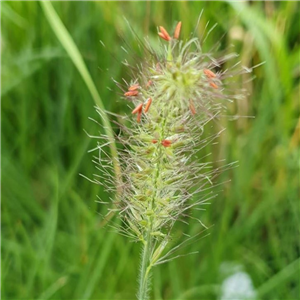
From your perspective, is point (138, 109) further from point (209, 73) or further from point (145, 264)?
point (145, 264)

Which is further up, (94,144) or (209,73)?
(209,73)

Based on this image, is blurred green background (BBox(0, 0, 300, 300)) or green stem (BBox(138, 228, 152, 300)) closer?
green stem (BBox(138, 228, 152, 300))

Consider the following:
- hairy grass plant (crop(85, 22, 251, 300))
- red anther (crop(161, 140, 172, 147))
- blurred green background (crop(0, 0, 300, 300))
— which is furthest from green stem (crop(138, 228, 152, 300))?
blurred green background (crop(0, 0, 300, 300))

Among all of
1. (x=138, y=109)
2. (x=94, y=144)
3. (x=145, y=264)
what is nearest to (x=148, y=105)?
(x=138, y=109)

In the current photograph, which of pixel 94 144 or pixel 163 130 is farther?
pixel 94 144

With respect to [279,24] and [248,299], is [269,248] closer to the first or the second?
[248,299]

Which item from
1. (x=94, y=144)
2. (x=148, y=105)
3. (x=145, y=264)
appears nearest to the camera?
(x=148, y=105)

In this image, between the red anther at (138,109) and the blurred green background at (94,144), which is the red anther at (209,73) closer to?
the red anther at (138,109)

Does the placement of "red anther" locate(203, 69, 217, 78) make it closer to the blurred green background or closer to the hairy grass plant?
the hairy grass plant

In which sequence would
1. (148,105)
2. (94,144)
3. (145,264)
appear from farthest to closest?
(94,144) → (145,264) → (148,105)
